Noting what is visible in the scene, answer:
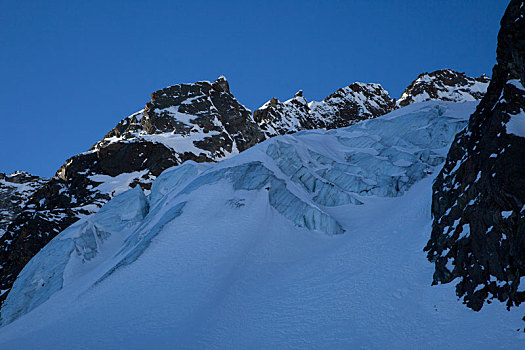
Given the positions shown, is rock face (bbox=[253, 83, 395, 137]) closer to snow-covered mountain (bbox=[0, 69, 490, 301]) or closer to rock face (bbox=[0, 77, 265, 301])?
snow-covered mountain (bbox=[0, 69, 490, 301])

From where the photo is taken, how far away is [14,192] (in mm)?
98250

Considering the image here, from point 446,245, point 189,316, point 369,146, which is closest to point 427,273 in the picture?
point 446,245

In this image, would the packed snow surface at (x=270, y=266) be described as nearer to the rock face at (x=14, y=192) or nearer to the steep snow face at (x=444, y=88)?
the rock face at (x=14, y=192)

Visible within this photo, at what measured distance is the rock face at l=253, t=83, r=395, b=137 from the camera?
122062 mm

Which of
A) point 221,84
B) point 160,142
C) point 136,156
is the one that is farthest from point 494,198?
point 221,84

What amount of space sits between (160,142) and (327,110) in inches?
2568

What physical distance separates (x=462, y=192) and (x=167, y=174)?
119 feet

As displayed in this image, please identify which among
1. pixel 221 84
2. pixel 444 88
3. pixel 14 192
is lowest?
pixel 14 192

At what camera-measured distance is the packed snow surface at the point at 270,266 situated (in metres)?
18.1

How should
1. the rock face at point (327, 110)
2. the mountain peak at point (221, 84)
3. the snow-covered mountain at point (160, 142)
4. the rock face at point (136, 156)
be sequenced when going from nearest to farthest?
the rock face at point (136, 156), the snow-covered mountain at point (160, 142), the mountain peak at point (221, 84), the rock face at point (327, 110)

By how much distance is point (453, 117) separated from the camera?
157 ft

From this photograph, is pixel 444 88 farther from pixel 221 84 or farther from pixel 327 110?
pixel 221 84

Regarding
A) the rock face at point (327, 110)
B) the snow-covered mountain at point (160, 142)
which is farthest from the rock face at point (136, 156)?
the rock face at point (327, 110)

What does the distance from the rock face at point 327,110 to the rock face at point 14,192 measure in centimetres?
6361
